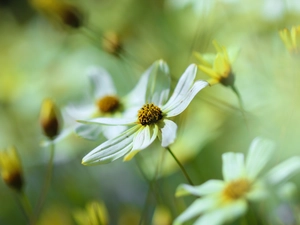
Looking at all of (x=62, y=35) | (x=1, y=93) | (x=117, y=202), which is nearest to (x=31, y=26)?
(x=62, y=35)

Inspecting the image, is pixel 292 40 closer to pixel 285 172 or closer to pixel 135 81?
pixel 285 172

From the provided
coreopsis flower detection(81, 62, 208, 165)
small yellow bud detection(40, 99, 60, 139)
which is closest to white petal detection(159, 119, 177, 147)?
coreopsis flower detection(81, 62, 208, 165)

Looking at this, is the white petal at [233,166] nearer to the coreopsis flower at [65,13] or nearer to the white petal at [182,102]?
the white petal at [182,102]

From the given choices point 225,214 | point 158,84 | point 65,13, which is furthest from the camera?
point 65,13

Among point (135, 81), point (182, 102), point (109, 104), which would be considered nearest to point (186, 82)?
point (182, 102)

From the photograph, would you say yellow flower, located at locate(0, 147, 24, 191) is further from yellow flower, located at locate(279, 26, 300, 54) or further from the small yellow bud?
yellow flower, located at locate(279, 26, 300, 54)

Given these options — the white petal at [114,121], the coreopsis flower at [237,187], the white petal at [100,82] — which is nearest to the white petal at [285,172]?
the coreopsis flower at [237,187]

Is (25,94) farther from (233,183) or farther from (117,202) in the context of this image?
(233,183)
